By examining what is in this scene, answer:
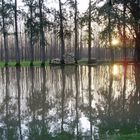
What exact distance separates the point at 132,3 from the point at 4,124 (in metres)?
36.0

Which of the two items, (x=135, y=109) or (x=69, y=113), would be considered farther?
(x=135, y=109)

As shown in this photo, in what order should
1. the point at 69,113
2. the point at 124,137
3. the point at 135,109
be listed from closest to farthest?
the point at 124,137, the point at 69,113, the point at 135,109

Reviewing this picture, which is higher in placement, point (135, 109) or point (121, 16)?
point (121, 16)

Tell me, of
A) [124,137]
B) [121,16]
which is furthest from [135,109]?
[121,16]

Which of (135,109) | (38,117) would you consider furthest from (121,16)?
(38,117)

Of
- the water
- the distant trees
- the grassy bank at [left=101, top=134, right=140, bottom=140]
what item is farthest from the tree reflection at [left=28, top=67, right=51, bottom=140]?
the distant trees

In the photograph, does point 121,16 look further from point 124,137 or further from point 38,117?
point 124,137

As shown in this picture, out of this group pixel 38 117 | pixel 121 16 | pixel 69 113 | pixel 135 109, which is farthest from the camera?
pixel 121 16

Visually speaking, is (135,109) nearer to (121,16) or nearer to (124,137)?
(124,137)

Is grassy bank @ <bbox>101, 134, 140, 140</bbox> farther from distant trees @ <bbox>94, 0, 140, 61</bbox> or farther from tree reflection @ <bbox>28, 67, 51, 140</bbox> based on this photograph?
distant trees @ <bbox>94, 0, 140, 61</bbox>

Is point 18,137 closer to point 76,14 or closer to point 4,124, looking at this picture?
point 4,124

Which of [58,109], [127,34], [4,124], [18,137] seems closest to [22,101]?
[58,109]

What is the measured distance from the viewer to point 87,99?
14.0 m

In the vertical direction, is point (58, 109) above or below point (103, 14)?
below
